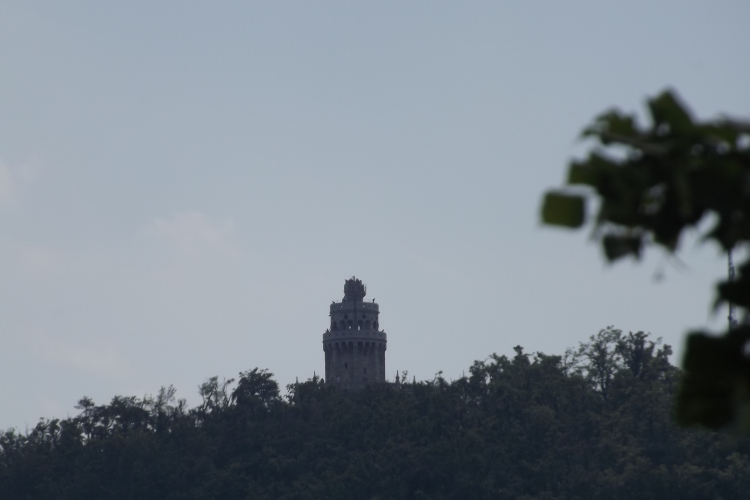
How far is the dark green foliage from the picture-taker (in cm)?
495

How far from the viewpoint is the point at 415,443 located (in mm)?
89750

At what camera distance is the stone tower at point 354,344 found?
399 ft

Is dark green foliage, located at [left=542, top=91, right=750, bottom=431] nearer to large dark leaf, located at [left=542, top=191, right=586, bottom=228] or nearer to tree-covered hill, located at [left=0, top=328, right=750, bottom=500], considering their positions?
large dark leaf, located at [left=542, top=191, right=586, bottom=228]

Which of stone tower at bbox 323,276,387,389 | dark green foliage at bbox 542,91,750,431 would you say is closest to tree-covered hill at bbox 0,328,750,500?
stone tower at bbox 323,276,387,389

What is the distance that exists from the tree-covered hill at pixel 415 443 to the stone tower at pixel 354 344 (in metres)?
14.8

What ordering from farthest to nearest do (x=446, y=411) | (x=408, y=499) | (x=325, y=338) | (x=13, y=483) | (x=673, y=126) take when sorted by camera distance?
(x=325, y=338) < (x=13, y=483) < (x=446, y=411) < (x=408, y=499) < (x=673, y=126)

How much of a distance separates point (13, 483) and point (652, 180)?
10109cm

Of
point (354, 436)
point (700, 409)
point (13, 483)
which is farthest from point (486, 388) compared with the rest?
point (700, 409)

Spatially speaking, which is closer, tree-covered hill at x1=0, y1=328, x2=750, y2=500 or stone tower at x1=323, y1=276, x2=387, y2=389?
tree-covered hill at x1=0, y1=328, x2=750, y2=500

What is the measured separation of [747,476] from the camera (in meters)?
72.6

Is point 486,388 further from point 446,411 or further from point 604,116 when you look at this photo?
point 604,116

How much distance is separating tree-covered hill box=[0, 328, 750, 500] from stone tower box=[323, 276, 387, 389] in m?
14.8

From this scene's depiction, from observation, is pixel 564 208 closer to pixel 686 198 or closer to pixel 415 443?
pixel 686 198

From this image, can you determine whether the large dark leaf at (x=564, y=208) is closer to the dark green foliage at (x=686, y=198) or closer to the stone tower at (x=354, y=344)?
the dark green foliage at (x=686, y=198)
